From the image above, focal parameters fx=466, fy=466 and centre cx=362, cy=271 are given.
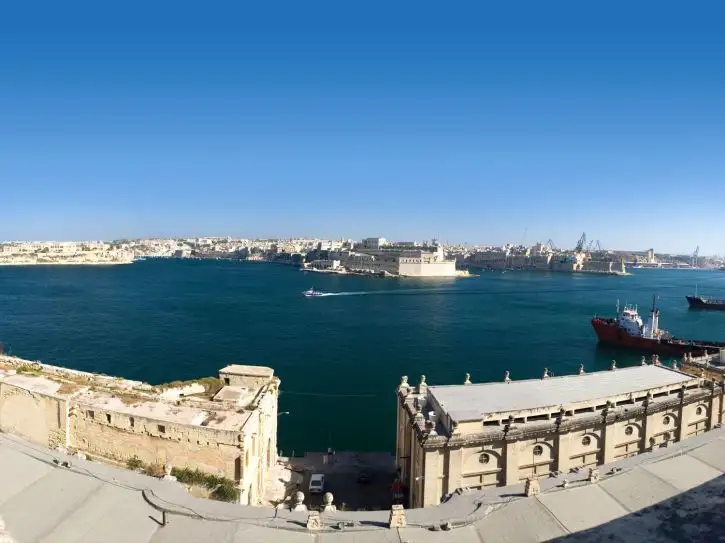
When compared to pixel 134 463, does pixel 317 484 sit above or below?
below

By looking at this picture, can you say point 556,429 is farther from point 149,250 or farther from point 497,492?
point 149,250

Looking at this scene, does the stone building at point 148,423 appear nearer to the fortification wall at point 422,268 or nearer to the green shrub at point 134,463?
the green shrub at point 134,463

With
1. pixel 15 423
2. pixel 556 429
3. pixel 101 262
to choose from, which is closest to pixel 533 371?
pixel 556 429

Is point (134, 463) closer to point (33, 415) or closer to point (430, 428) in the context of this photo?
point (33, 415)

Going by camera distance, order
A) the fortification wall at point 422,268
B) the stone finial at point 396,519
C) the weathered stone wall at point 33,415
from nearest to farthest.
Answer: the stone finial at point 396,519
the weathered stone wall at point 33,415
the fortification wall at point 422,268

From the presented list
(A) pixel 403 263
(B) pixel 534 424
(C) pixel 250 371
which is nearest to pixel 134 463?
(C) pixel 250 371

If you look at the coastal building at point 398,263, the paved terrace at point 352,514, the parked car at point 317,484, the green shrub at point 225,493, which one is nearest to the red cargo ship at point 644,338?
the paved terrace at point 352,514

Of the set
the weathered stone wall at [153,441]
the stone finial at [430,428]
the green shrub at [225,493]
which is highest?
the stone finial at [430,428]
